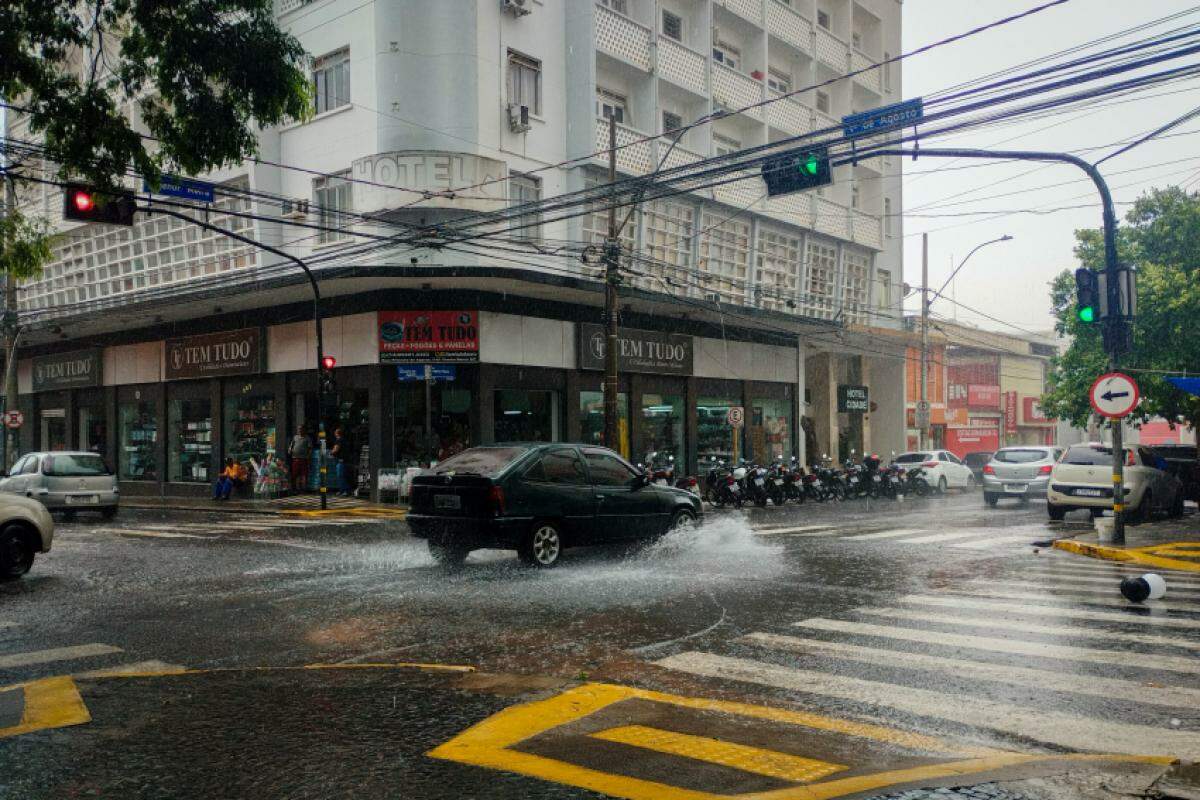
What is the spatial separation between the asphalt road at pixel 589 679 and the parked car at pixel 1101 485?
7718 mm

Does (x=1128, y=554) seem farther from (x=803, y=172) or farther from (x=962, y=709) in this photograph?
(x=962, y=709)

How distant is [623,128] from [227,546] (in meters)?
17.1

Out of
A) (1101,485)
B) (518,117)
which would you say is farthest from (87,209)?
(1101,485)

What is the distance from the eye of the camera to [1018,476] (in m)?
26.3

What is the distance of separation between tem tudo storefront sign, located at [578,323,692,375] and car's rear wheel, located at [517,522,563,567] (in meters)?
15.3

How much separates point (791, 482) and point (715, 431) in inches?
239

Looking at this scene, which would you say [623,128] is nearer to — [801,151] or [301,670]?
[801,151]

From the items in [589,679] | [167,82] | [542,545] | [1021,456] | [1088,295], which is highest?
[167,82]

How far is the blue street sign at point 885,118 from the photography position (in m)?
14.5

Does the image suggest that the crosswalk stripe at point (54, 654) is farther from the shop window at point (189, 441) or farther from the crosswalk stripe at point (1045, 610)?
the shop window at point (189, 441)

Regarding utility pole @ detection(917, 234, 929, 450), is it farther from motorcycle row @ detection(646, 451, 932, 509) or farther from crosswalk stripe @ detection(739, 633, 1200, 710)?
crosswalk stripe @ detection(739, 633, 1200, 710)

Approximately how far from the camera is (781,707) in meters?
5.95

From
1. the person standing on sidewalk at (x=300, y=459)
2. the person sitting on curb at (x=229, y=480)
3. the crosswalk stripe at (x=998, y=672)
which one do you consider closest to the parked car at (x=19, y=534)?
the crosswalk stripe at (x=998, y=672)

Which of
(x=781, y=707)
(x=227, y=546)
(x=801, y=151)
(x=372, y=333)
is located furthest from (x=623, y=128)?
(x=781, y=707)
